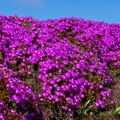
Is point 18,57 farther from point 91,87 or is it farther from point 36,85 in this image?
point 91,87

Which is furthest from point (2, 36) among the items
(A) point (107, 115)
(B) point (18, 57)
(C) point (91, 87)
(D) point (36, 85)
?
(A) point (107, 115)

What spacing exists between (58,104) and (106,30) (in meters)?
7.59

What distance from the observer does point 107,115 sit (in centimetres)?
1179

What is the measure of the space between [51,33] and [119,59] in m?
2.97

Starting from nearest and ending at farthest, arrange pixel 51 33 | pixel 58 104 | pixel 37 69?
1. pixel 58 104
2. pixel 37 69
3. pixel 51 33

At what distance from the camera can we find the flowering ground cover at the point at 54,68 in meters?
10.1

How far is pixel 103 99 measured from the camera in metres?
12.4

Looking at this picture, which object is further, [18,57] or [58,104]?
[18,57]

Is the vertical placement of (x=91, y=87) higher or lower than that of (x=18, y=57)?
lower

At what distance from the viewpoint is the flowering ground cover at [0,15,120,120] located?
10.1 m

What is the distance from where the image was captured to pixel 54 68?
41.8 ft

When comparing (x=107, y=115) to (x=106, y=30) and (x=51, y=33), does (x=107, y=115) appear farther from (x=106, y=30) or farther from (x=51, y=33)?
A: (x=106, y=30)

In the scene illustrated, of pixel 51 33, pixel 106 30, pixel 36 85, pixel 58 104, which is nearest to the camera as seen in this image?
pixel 58 104

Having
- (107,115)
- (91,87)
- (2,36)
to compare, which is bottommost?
(107,115)
